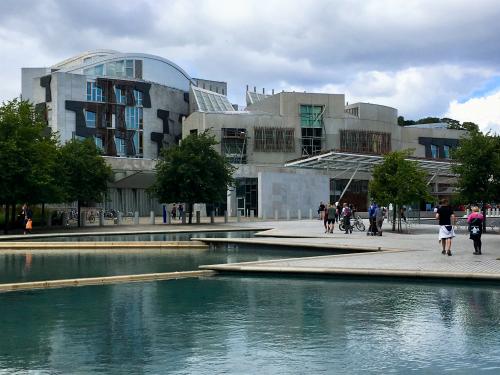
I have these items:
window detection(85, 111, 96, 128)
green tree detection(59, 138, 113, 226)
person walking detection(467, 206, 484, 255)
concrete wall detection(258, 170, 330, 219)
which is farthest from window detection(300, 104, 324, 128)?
person walking detection(467, 206, 484, 255)

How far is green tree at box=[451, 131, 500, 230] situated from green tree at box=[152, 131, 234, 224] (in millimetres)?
18503

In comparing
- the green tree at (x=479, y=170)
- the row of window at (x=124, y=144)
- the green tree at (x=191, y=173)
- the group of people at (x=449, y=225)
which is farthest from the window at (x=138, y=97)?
the group of people at (x=449, y=225)

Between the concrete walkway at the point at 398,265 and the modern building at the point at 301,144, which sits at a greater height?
the modern building at the point at 301,144

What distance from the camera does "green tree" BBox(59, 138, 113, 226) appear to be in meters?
38.2

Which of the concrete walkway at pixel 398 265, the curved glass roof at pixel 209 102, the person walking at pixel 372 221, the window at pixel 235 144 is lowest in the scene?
the concrete walkway at pixel 398 265

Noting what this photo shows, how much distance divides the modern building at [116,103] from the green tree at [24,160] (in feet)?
92.5

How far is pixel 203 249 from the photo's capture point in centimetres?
2281

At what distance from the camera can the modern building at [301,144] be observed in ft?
176

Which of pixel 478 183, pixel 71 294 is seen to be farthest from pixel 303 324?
pixel 478 183

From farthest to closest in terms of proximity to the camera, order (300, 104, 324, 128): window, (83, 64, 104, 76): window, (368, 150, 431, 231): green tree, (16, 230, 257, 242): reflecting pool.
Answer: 1. (83, 64, 104, 76): window
2. (300, 104, 324, 128): window
3. (368, 150, 431, 231): green tree
4. (16, 230, 257, 242): reflecting pool

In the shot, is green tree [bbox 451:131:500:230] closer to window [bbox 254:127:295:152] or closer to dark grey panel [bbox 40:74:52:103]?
window [bbox 254:127:295:152]

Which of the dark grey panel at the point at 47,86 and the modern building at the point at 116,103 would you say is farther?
the dark grey panel at the point at 47,86

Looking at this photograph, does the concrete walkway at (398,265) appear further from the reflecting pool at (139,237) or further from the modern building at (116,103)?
the modern building at (116,103)

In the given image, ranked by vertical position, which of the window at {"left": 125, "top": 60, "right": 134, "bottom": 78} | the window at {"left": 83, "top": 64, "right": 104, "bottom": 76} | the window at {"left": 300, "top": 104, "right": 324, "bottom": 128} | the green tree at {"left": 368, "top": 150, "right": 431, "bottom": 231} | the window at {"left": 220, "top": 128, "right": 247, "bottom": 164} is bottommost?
the green tree at {"left": 368, "top": 150, "right": 431, "bottom": 231}
